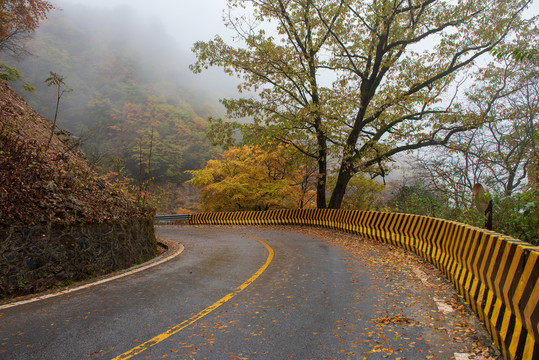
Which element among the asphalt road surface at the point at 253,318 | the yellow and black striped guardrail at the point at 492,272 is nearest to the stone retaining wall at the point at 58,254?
the asphalt road surface at the point at 253,318

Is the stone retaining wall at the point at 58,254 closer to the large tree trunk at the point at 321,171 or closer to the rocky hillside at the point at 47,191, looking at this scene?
the rocky hillside at the point at 47,191

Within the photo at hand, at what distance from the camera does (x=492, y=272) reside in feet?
13.9

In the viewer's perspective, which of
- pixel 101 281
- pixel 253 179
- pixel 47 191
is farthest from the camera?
pixel 253 179

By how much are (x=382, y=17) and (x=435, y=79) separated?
5003 millimetres

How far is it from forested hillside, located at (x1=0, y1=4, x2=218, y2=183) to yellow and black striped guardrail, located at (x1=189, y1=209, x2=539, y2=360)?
103ft

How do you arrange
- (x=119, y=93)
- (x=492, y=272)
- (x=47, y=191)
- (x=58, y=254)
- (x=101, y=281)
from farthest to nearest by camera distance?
(x=119, y=93), (x=47, y=191), (x=101, y=281), (x=58, y=254), (x=492, y=272)

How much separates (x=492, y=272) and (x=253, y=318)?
3.16m

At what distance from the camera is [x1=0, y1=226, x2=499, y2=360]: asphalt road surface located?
11.7ft

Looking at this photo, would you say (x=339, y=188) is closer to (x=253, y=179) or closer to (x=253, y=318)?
(x=253, y=179)

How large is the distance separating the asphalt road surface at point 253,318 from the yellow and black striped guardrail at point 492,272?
0.28 m

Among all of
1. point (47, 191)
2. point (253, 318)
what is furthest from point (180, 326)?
point (47, 191)

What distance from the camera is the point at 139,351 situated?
3518mm

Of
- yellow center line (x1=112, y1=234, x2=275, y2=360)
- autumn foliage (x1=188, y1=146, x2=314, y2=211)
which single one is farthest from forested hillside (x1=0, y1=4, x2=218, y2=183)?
yellow center line (x1=112, y1=234, x2=275, y2=360)

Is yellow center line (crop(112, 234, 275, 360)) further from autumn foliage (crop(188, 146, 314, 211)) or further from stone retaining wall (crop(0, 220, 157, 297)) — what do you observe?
autumn foliage (crop(188, 146, 314, 211))
